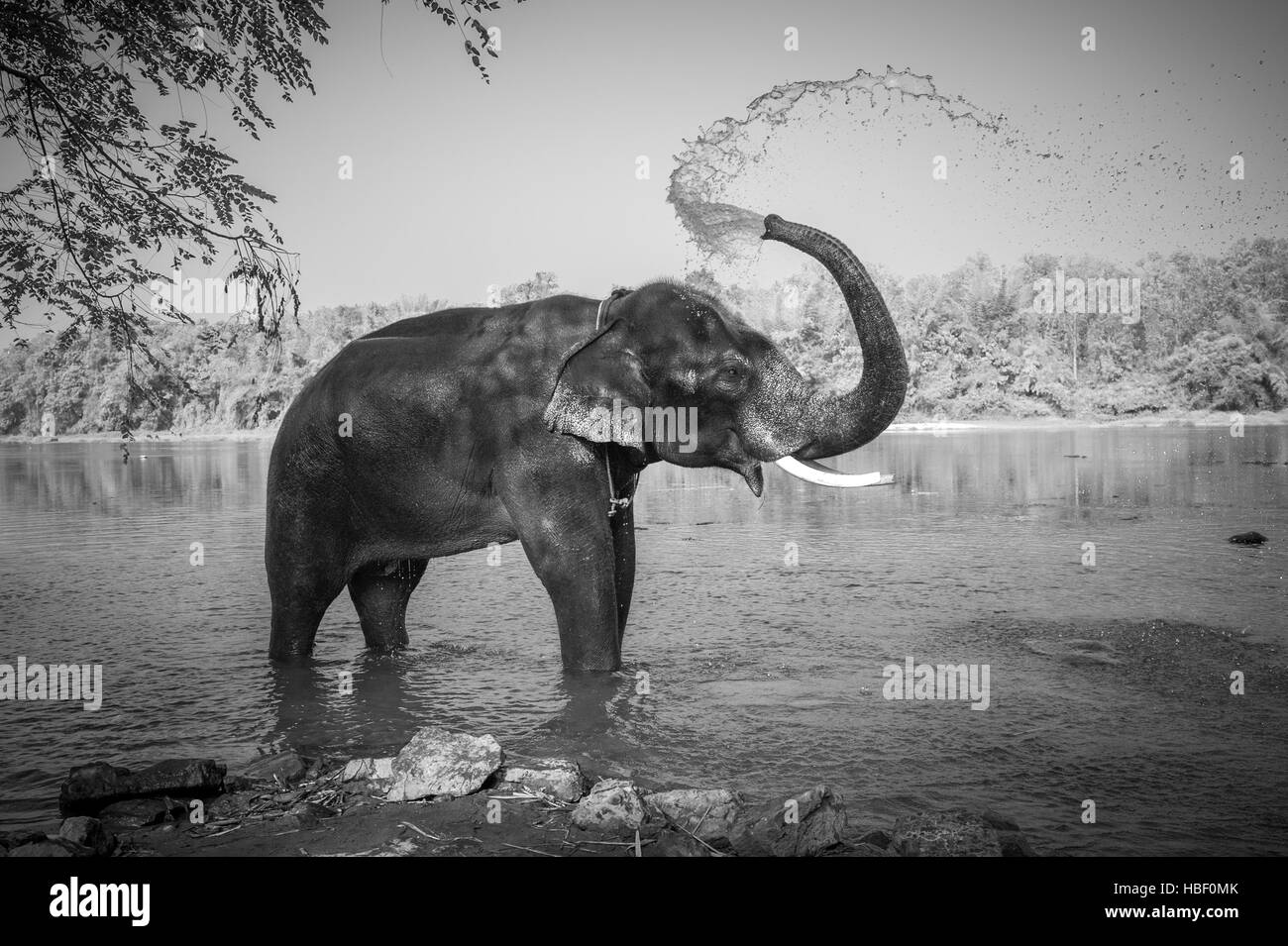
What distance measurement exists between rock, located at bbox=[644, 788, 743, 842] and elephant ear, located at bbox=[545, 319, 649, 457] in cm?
281

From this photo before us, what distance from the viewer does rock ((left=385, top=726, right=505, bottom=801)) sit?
17.1 ft

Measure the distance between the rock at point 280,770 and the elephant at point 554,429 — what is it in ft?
7.19

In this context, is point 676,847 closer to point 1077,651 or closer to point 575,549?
point 575,549

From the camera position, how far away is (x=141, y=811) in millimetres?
5004

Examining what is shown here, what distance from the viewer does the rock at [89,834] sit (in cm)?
447

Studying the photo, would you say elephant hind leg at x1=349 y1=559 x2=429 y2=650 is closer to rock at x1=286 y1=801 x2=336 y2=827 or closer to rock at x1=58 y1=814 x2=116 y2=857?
rock at x1=286 y1=801 x2=336 y2=827

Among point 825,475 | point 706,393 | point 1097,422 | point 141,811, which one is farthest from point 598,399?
point 1097,422

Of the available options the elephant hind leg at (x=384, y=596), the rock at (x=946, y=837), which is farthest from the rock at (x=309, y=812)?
the elephant hind leg at (x=384, y=596)

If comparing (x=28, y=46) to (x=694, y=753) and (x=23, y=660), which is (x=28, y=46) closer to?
(x=23, y=660)

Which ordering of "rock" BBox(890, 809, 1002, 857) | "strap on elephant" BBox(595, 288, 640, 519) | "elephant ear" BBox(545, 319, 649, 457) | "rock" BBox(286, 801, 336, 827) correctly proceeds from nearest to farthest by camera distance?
1. "rock" BBox(890, 809, 1002, 857)
2. "rock" BBox(286, 801, 336, 827)
3. "elephant ear" BBox(545, 319, 649, 457)
4. "strap on elephant" BBox(595, 288, 640, 519)

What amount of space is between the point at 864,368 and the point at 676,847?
13.2ft

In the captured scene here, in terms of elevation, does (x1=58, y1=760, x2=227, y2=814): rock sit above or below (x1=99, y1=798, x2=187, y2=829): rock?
above

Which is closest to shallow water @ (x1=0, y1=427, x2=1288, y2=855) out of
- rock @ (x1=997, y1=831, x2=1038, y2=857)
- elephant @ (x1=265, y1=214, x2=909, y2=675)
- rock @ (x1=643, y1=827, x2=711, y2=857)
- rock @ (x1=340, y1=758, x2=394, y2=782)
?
rock @ (x1=997, y1=831, x2=1038, y2=857)

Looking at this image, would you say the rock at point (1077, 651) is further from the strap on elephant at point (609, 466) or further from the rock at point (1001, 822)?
Result: the strap on elephant at point (609, 466)
